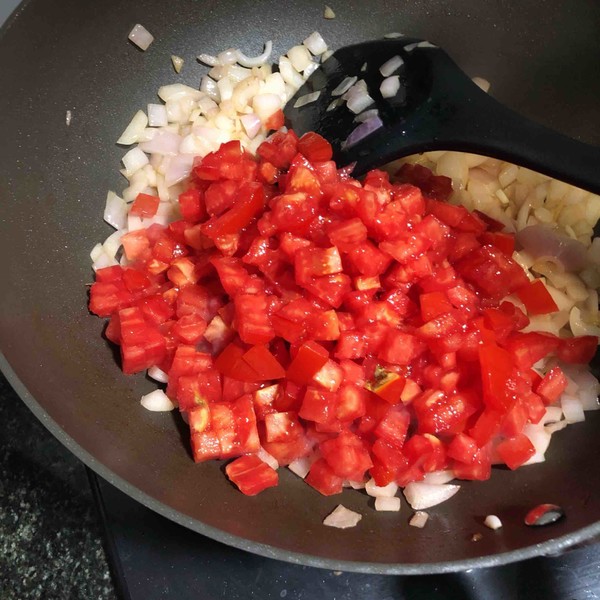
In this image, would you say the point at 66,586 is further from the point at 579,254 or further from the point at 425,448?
the point at 579,254

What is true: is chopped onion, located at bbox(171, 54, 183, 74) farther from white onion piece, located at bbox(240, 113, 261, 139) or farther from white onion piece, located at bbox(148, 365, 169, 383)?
white onion piece, located at bbox(148, 365, 169, 383)

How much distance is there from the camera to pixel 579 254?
1.66 metres

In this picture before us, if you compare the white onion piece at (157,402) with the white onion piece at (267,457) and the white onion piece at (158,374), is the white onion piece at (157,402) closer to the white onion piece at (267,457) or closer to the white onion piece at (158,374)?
the white onion piece at (158,374)

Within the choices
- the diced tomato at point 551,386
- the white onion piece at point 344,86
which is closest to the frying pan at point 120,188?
the diced tomato at point 551,386

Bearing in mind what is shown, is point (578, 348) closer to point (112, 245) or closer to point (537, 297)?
point (537, 297)

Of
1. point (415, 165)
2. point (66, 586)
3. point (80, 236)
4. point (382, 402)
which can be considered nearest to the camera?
point (382, 402)

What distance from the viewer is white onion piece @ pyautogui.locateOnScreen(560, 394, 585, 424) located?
1.48 m

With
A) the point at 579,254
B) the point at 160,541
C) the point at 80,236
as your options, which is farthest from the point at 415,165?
the point at 160,541

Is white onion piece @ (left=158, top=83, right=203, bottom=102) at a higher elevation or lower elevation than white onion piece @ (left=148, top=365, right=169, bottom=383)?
higher

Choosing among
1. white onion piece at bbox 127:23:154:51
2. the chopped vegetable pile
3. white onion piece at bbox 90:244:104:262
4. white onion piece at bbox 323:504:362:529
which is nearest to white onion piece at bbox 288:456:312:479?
the chopped vegetable pile

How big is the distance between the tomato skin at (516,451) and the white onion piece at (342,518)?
0.34 meters

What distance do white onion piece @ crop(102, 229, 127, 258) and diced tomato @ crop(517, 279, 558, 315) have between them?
101cm

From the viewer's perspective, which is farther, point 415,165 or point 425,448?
point 415,165

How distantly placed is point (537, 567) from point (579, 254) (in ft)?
2.53
